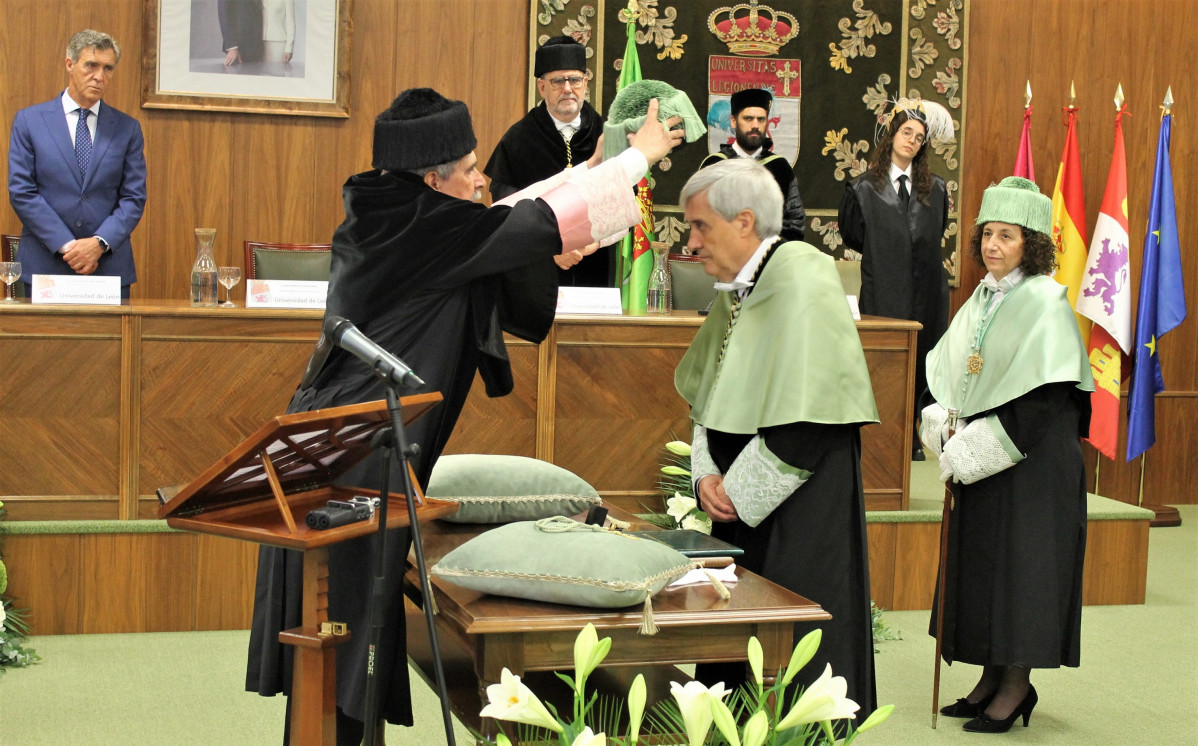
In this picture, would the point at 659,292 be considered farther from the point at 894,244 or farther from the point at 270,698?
the point at 270,698

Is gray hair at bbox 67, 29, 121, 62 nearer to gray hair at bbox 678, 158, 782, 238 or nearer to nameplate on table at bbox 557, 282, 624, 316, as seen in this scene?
nameplate on table at bbox 557, 282, 624, 316

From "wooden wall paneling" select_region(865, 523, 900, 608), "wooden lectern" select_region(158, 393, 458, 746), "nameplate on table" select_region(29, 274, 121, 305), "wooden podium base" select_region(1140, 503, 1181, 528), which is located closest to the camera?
"wooden lectern" select_region(158, 393, 458, 746)

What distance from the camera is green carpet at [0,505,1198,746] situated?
3.38 m

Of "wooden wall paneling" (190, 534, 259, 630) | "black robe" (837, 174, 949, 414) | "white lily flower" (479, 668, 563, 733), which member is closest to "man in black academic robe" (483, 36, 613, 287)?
"black robe" (837, 174, 949, 414)

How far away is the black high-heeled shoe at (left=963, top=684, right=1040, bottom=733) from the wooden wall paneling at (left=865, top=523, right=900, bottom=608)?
113 cm

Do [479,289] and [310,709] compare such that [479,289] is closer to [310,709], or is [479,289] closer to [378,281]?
[378,281]

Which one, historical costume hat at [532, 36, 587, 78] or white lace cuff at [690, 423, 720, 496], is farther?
historical costume hat at [532, 36, 587, 78]

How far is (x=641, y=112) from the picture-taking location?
2.46 meters

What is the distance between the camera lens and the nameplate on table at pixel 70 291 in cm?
418

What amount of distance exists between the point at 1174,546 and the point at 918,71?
2.88 metres

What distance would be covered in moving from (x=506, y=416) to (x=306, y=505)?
2532 millimetres

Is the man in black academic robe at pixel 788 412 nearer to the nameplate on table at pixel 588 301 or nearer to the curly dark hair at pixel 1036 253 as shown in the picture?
the curly dark hair at pixel 1036 253

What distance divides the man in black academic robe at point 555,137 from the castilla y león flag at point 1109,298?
9.30 feet

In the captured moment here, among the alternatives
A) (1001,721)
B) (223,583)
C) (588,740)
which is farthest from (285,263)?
(588,740)
